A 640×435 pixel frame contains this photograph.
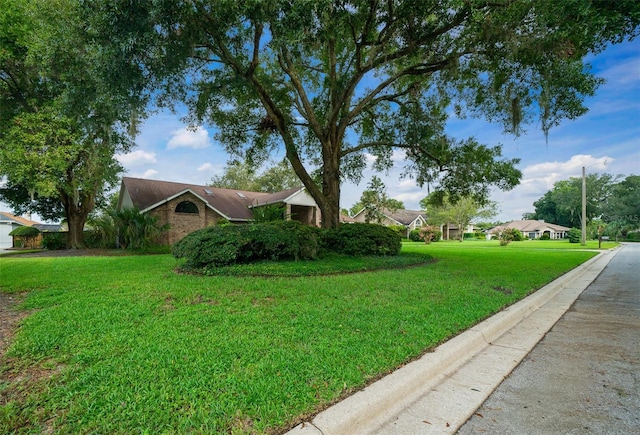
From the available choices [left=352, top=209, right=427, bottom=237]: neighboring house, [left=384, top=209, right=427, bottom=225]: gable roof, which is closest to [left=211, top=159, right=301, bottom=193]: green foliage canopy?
[left=352, top=209, right=427, bottom=237]: neighboring house

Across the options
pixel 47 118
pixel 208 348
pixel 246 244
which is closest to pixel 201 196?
pixel 47 118

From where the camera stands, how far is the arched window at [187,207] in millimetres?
19578

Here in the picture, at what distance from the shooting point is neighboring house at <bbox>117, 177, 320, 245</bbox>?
19031 mm

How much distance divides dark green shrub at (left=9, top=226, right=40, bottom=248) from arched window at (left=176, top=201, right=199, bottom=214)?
16.0m

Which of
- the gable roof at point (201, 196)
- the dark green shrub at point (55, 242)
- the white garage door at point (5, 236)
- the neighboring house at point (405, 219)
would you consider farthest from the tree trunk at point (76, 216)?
the neighboring house at point (405, 219)

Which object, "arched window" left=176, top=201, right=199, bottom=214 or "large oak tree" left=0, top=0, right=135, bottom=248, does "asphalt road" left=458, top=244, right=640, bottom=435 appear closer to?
"large oak tree" left=0, top=0, right=135, bottom=248

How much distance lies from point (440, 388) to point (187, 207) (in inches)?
778

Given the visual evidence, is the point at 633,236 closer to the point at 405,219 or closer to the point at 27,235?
the point at 405,219

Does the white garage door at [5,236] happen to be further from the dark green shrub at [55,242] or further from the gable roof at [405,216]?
the gable roof at [405,216]

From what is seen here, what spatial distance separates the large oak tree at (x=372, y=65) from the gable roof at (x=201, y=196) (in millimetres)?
8421

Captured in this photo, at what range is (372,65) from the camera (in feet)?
31.3

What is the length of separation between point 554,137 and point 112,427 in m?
10.8

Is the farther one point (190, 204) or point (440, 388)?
point (190, 204)

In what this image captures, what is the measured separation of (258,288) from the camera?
5.85 metres
